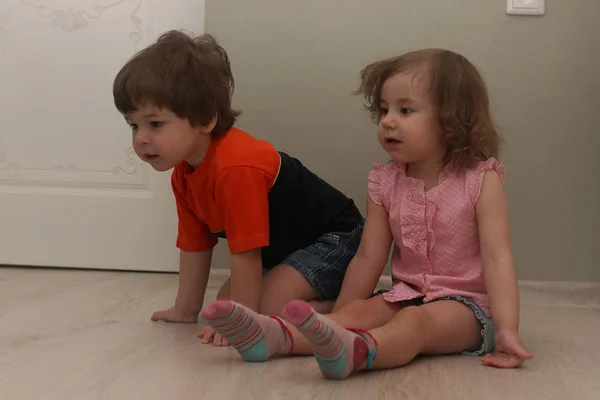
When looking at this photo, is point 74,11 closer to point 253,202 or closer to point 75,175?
point 75,175

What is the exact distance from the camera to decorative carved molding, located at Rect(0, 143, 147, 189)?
2.13 metres

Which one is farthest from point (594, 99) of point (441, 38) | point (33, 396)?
point (33, 396)

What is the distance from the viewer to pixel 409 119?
1313mm

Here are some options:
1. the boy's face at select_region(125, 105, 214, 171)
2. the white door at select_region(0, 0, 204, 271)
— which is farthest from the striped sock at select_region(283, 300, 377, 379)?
the white door at select_region(0, 0, 204, 271)

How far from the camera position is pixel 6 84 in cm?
214

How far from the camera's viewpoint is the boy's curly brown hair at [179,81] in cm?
132

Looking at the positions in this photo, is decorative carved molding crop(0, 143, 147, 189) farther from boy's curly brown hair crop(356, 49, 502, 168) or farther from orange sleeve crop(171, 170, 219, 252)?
boy's curly brown hair crop(356, 49, 502, 168)

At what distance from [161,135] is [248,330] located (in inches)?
16.7

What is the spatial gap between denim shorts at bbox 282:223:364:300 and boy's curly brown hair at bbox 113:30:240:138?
0.98ft

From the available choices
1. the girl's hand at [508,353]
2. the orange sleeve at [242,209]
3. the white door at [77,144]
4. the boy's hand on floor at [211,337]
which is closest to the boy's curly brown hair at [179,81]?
the orange sleeve at [242,209]

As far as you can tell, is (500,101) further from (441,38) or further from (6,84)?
(6,84)

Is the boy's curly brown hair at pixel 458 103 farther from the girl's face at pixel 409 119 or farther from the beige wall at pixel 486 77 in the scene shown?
the beige wall at pixel 486 77

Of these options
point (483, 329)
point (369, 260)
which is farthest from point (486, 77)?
point (483, 329)

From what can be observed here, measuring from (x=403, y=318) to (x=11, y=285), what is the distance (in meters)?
1.12
